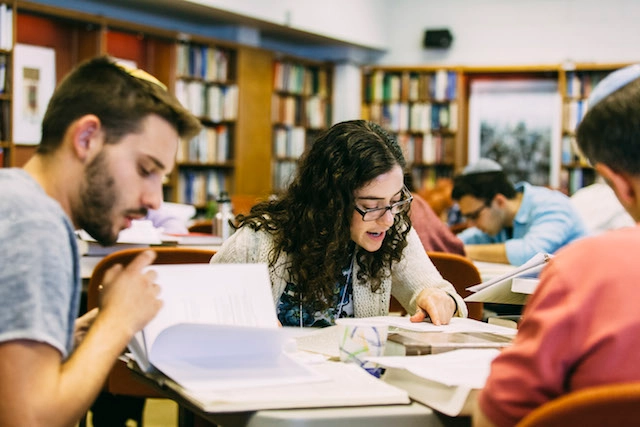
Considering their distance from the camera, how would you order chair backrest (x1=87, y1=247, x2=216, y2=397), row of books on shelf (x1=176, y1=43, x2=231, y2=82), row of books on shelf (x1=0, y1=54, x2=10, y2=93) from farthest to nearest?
row of books on shelf (x1=176, y1=43, x2=231, y2=82)
row of books on shelf (x1=0, y1=54, x2=10, y2=93)
chair backrest (x1=87, y1=247, x2=216, y2=397)

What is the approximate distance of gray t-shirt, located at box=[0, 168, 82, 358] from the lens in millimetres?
1115

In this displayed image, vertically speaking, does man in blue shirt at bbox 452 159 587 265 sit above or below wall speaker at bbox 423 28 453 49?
below

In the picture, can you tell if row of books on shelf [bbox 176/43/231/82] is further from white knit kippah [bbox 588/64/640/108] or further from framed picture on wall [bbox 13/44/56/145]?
white knit kippah [bbox 588/64/640/108]

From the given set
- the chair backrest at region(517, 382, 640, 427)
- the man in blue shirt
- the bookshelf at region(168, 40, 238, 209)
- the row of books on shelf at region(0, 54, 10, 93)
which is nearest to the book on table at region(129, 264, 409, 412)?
the chair backrest at region(517, 382, 640, 427)

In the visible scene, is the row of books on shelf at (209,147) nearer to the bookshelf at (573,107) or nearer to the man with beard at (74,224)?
the bookshelf at (573,107)

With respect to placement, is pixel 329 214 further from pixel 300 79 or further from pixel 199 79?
pixel 300 79

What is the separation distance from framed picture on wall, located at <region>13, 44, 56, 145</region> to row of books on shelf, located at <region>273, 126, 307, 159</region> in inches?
106

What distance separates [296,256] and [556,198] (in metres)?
2.32

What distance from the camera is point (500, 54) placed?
8.82 m

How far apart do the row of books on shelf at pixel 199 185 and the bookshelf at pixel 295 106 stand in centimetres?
80

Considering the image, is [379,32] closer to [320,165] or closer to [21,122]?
[21,122]

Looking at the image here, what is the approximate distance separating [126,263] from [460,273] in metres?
1.08

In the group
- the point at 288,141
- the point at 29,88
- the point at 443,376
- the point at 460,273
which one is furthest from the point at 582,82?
the point at 443,376

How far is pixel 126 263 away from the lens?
2330mm
